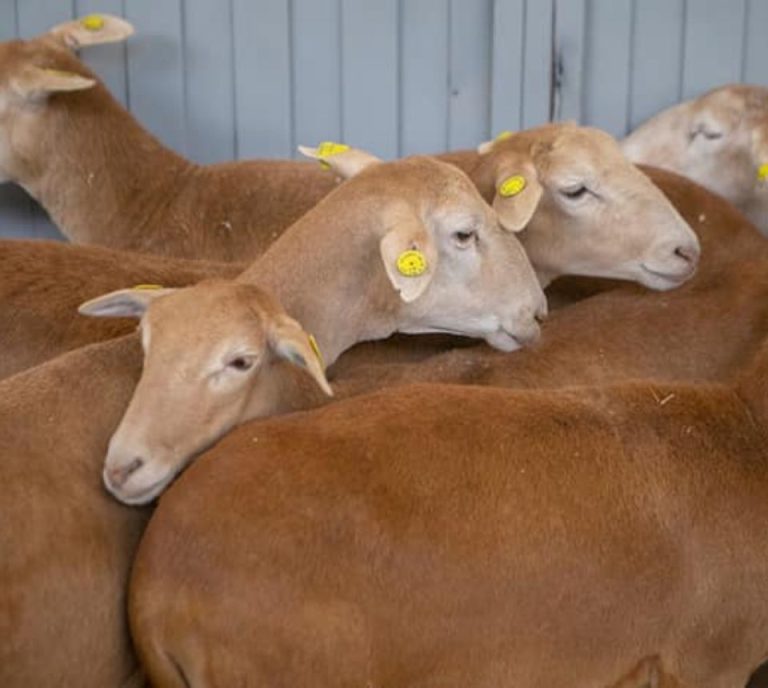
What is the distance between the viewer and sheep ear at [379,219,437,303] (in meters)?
3.44

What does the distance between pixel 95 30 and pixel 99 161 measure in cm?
50

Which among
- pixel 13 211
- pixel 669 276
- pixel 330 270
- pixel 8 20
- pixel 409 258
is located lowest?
pixel 13 211

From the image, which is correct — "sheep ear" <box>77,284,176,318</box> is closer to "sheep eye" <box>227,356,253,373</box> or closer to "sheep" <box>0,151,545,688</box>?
"sheep" <box>0,151,545,688</box>

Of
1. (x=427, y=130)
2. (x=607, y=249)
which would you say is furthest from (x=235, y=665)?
(x=427, y=130)

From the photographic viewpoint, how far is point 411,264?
11.3 feet

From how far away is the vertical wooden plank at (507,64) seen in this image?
532 centimetres

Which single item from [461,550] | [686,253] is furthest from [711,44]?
[461,550]

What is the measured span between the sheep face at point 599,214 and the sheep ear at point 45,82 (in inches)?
65.9

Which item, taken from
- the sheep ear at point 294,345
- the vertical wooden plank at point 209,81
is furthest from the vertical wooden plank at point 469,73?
the sheep ear at point 294,345

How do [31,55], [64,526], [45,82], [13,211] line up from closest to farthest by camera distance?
1. [64,526]
2. [45,82]
3. [31,55]
4. [13,211]

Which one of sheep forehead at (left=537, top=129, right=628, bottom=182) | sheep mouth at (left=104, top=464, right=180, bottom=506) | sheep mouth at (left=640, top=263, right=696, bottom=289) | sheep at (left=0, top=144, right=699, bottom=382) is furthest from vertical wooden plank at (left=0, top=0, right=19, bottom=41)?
sheep mouth at (left=104, top=464, right=180, bottom=506)

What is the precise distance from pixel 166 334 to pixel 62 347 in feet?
2.47

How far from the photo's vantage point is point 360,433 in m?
2.95

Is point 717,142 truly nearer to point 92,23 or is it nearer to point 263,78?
point 263,78
